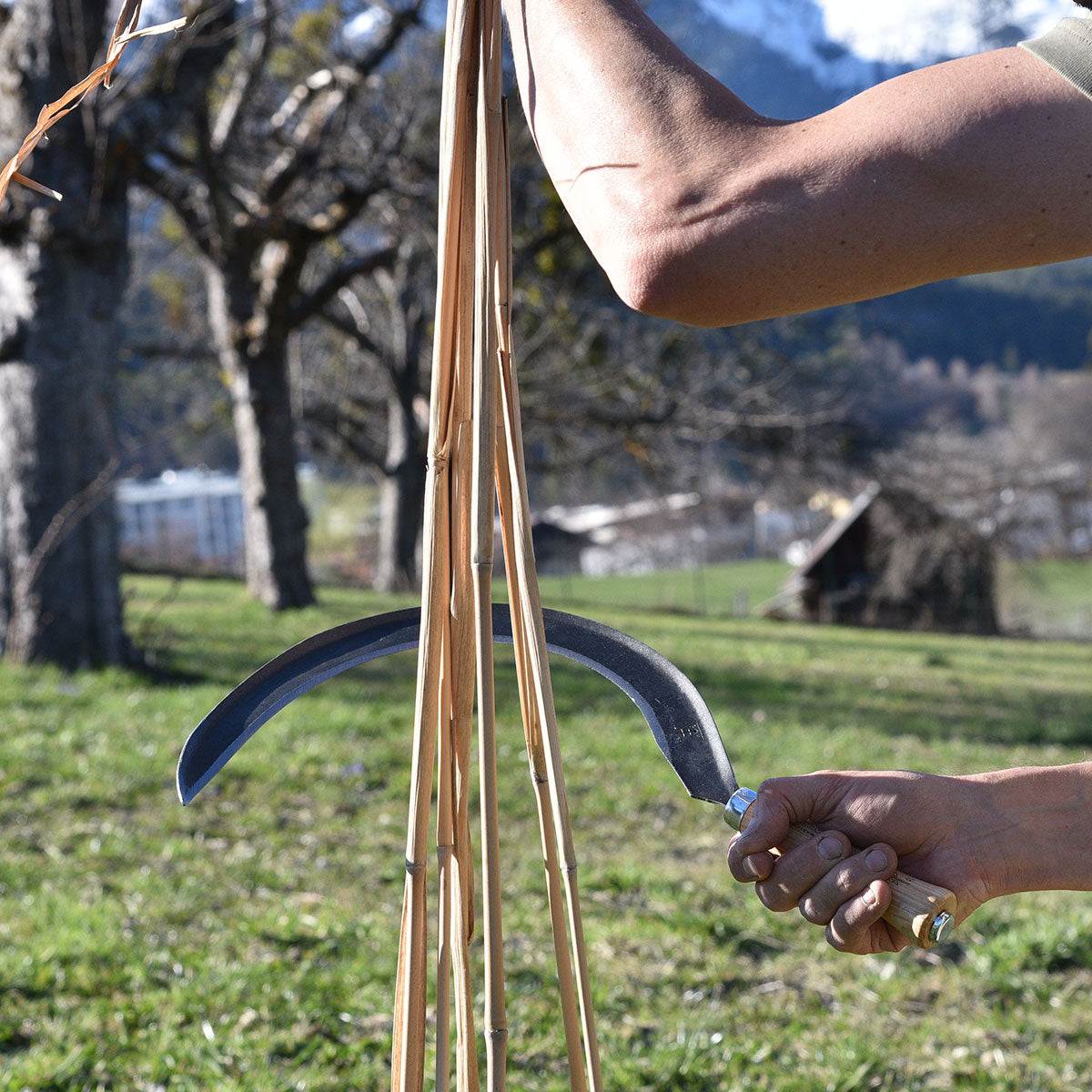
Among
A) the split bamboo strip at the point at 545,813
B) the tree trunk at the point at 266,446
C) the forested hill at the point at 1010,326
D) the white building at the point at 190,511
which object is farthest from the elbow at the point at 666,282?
the forested hill at the point at 1010,326

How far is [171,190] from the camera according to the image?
744cm

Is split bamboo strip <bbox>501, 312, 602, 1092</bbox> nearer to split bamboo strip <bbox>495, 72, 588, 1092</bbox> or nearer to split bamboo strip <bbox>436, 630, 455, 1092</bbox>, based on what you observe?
split bamboo strip <bbox>495, 72, 588, 1092</bbox>

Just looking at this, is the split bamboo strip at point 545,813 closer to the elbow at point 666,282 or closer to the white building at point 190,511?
the elbow at point 666,282

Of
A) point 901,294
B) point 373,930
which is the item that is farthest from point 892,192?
point 901,294

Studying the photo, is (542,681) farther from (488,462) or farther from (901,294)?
(901,294)

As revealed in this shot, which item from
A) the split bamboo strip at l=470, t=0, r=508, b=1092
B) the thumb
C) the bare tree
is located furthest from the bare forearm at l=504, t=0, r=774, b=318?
the bare tree

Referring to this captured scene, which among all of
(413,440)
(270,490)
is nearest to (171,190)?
(270,490)

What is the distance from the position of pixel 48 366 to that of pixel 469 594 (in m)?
5.07

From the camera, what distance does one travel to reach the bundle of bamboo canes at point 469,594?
3.41 ft

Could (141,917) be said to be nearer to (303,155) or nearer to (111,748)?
(111,748)

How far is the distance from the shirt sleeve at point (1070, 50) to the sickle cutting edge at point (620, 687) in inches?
25.9

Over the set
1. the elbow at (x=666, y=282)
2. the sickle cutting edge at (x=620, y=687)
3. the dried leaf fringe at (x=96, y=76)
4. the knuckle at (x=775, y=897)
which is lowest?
the knuckle at (x=775, y=897)

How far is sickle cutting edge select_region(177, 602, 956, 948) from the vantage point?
3.33ft

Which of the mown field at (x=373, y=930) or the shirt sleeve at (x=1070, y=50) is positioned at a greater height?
the shirt sleeve at (x=1070, y=50)
